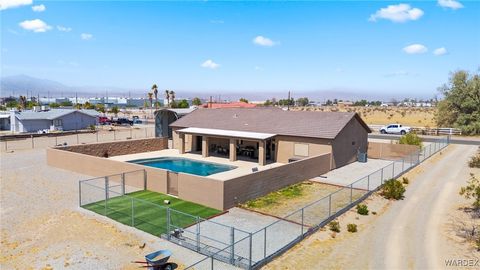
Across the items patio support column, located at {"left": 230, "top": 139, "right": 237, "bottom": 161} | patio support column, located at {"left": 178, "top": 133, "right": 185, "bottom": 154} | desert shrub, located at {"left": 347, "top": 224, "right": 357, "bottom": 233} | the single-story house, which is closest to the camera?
desert shrub, located at {"left": 347, "top": 224, "right": 357, "bottom": 233}

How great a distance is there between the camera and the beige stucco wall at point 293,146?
30.4 m

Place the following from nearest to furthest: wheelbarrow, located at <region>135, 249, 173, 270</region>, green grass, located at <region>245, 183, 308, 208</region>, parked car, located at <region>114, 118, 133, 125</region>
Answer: wheelbarrow, located at <region>135, 249, 173, 270</region> < green grass, located at <region>245, 183, 308, 208</region> < parked car, located at <region>114, 118, 133, 125</region>

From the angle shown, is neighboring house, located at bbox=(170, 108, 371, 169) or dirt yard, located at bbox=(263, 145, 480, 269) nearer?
dirt yard, located at bbox=(263, 145, 480, 269)

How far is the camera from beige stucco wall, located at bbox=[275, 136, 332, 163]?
30406mm

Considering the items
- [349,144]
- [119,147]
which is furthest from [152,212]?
[349,144]

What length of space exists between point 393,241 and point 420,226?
9.45ft

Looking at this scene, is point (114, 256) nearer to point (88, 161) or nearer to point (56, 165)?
point (88, 161)

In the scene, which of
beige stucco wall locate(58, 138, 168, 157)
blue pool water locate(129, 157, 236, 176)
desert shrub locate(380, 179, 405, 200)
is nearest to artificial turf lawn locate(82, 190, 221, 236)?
blue pool water locate(129, 157, 236, 176)

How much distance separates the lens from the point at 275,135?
32.9 m

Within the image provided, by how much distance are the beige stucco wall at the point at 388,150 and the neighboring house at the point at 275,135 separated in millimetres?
1160

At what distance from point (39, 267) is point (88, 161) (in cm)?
1533

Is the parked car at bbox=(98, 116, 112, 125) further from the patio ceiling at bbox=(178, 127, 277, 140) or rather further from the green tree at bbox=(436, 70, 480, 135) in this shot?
the green tree at bbox=(436, 70, 480, 135)

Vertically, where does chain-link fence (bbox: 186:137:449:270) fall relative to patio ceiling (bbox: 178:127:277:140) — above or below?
below

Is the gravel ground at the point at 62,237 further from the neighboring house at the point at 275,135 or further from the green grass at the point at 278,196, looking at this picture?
the neighboring house at the point at 275,135
